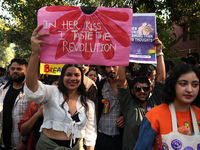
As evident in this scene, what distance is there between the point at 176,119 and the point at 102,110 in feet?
5.49

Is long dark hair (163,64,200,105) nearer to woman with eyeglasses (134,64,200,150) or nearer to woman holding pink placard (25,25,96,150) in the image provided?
woman with eyeglasses (134,64,200,150)

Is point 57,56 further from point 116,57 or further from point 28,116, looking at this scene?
point 28,116

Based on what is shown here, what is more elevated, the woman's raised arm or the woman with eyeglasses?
the woman's raised arm

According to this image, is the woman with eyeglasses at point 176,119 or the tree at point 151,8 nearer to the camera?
the woman with eyeglasses at point 176,119

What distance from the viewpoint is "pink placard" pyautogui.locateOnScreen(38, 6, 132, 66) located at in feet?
7.61

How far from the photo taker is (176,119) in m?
1.86

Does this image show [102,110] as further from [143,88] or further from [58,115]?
[58,115]

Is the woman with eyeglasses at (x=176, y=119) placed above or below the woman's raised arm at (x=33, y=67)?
below

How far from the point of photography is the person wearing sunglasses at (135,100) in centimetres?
272

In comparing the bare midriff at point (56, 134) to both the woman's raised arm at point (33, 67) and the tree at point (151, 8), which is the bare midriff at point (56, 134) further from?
the tree at point (151, 8)

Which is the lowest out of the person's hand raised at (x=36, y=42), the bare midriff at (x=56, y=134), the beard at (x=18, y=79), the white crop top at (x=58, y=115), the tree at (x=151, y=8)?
the bare midriff at (x=56, y=134)

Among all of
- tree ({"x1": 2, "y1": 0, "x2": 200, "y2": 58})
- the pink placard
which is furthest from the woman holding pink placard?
tree ({"x1": 2, "y1": 0, "x2": 200, "y2": 58})

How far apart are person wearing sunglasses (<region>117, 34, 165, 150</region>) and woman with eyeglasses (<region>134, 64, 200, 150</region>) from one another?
72 centimetres

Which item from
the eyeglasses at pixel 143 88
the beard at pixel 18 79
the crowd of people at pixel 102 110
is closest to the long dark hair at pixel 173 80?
the crowd of people at pixel 102 110
